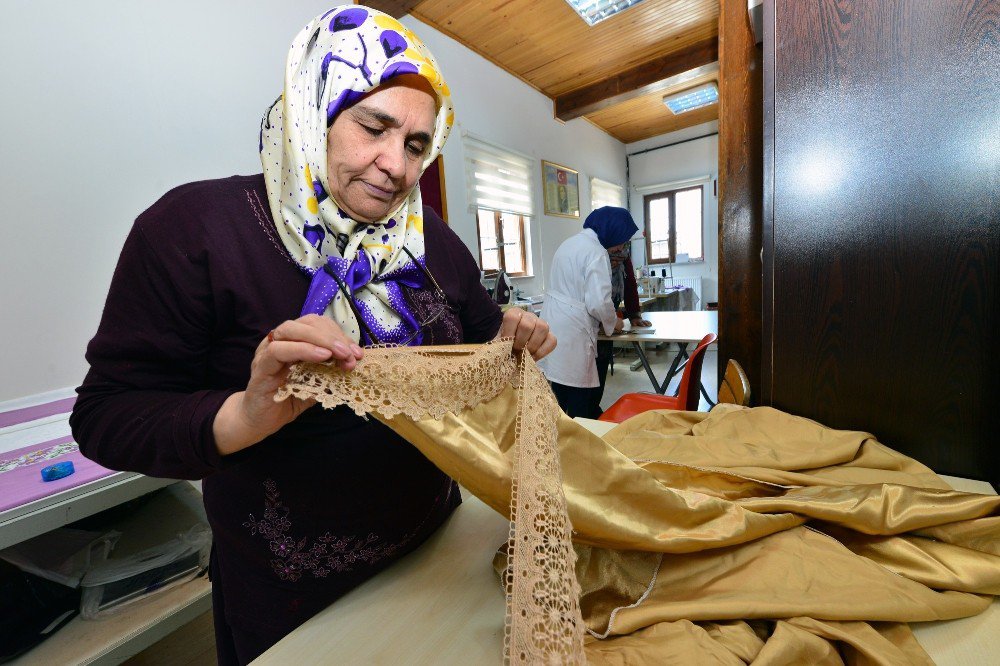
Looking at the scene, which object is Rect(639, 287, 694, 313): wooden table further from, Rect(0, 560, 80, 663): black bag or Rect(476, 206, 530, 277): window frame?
Rect(0, 560, 80, 663): black bag

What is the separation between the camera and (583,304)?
3123 mm

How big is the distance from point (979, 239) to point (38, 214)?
311 centimetres

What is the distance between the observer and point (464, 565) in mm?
861

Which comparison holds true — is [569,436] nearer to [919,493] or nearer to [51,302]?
[919,493]

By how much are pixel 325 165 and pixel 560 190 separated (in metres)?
5.78

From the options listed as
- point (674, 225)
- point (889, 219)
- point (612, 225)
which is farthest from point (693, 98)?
point (889, 219)

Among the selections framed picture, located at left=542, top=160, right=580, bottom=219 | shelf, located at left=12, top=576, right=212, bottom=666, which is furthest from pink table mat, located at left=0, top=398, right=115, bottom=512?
framed picture, located at left=542, top=160, right=580, bottom=219

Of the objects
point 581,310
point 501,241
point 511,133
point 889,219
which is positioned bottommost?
point 581,310

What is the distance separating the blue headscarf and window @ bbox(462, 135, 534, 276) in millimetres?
1698

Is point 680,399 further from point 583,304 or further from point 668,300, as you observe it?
point 668,300

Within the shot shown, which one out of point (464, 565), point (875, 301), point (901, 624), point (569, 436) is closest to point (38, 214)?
point (464, 565)

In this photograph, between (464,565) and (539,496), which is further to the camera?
(464,565)

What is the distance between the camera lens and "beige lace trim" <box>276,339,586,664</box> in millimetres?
482

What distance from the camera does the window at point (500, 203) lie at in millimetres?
4473
